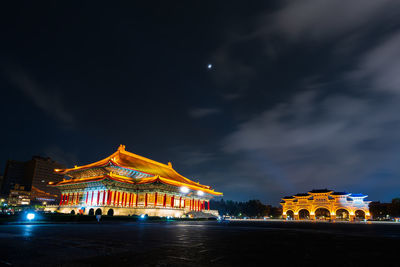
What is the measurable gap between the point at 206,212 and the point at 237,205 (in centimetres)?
5538

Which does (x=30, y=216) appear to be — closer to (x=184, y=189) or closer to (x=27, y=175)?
(x=184, y=189)

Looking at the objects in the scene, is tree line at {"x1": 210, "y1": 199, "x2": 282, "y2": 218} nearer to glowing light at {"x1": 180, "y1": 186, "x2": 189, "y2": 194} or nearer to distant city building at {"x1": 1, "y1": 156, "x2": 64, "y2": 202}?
glowing light at {"x1": 180, "y1": 186, "x2": 189, "y2": 194}

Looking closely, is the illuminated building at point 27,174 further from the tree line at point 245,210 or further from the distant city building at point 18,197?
the tree line at point 245,210

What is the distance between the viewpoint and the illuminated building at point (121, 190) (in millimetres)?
44438

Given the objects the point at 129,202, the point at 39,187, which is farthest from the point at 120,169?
the point at 39,187

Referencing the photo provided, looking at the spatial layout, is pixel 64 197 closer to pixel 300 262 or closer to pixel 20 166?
pixel 300 262

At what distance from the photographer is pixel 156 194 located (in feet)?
159

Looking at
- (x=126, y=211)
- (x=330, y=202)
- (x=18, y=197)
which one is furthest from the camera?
(x=18, y=197)

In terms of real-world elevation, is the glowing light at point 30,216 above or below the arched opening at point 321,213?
above

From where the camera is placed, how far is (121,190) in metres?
47.2

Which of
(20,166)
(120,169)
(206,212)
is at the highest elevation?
(20,166)

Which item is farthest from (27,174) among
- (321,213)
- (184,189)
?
(321,213)

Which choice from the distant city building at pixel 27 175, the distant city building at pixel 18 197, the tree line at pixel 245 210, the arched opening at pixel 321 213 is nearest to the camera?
the tree line at pixel 245 210

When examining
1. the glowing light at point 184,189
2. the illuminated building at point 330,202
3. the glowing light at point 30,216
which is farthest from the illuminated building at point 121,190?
the illuminated building at point 330,202
